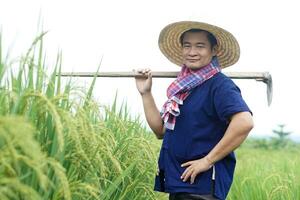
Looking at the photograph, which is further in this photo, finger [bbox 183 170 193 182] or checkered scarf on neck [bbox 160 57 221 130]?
checkered scarf on neck [bbox 160 57 221 130]

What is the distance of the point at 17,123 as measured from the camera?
179 cm

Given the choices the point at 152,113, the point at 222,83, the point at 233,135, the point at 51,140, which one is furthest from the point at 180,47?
the point at 51,140

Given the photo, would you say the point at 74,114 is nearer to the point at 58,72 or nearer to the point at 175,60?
the point at 58,72

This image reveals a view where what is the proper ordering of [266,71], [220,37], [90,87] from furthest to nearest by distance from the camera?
[266,71]
[220,37]
[90,87]

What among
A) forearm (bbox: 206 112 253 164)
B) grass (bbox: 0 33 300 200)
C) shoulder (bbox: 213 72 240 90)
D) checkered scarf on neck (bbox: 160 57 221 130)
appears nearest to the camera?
grass (bbox: 0 33 300 200)

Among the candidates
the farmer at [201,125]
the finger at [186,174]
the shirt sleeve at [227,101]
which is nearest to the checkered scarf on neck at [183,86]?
the farmer at [201,125]

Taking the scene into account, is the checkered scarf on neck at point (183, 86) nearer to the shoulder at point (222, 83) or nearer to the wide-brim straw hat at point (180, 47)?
the shoulder at point (222, 83)

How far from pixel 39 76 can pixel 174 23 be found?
1.26 meters

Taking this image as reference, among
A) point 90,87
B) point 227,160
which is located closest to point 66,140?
point 90,87

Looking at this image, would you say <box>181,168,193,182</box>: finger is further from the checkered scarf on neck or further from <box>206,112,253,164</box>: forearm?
the checkered scarf on neck

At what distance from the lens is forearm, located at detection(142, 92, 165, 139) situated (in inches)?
150

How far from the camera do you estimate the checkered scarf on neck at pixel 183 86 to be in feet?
11.5

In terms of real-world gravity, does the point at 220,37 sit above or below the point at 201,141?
above

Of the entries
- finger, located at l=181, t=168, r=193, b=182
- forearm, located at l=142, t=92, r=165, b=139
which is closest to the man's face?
forearm, located at l=142, t=92, r=165, b=139
